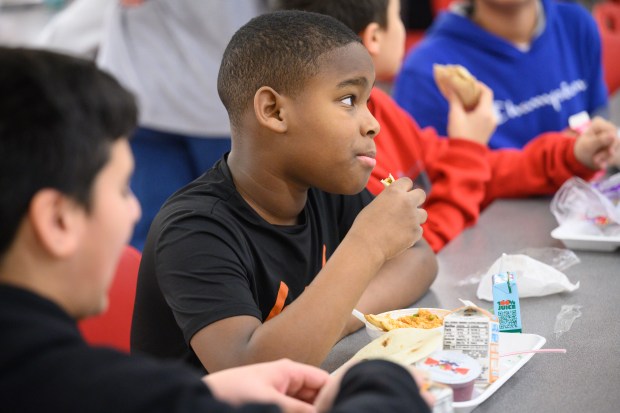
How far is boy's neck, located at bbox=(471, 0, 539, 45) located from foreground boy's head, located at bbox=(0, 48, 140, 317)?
1927 millimetres

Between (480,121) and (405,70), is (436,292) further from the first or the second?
(405,70)

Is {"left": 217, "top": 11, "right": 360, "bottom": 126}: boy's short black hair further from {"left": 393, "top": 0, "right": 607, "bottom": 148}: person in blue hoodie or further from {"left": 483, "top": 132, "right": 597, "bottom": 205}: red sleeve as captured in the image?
{"left": 393, "top": 0, "right": 607, "bottom": 148}: person in blue hoodie

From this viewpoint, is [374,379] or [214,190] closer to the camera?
[374,379]

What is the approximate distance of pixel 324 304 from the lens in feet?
3.51

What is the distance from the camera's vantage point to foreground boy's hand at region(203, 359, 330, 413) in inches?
35.2

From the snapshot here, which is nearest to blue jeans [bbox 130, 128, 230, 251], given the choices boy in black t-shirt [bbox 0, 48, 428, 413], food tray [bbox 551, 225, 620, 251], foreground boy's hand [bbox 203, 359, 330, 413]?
food tray [bbox 551, 225, 620, 251]

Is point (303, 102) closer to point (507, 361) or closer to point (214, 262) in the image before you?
point (214, 262)

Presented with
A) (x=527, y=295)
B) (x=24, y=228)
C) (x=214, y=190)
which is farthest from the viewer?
(x=527, y=295)

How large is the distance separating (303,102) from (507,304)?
40 cm

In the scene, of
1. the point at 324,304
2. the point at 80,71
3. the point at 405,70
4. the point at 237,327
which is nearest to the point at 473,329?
the point at 324,304

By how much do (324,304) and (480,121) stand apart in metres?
1.03

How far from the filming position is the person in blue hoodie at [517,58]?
247 cm

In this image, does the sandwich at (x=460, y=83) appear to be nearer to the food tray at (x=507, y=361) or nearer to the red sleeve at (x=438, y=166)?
the red sleeve at (x=438, y=166)

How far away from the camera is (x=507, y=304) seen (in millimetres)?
1236
